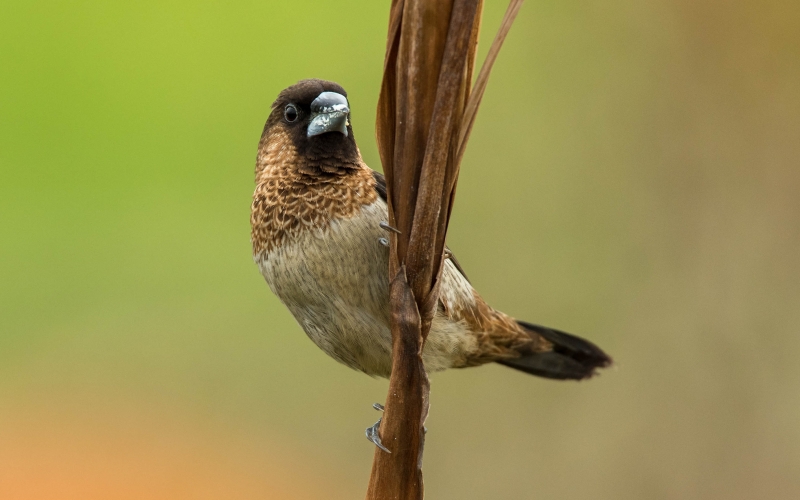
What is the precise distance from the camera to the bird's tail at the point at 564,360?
10.2 ft

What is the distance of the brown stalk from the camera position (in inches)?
47.6

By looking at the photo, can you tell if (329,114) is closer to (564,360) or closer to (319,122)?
(319,122)

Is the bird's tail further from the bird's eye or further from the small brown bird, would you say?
the bird's eye

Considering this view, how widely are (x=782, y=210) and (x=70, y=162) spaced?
3.83 meters

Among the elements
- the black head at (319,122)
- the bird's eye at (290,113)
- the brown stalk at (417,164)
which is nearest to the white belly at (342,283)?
the black head at (319,122)

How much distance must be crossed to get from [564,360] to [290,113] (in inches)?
56.6

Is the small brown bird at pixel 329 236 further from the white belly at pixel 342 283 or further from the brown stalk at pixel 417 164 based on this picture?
the brown stalk at pixel 417 164

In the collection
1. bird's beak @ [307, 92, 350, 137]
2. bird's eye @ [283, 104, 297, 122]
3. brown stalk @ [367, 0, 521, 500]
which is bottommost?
brown stalk @ [367, 0, 521, 500]

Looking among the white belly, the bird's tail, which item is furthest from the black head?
the bird's tail

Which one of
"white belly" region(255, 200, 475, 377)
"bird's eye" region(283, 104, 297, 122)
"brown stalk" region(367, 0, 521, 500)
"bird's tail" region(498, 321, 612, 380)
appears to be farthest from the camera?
"bird's tail" region(498, 321, 612, 380)

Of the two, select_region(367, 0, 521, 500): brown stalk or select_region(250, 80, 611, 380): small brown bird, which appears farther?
select_region(250, 80, 611, 380): small brown bird

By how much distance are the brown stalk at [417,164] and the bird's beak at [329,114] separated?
928mm

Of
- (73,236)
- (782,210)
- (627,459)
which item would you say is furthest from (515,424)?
(73,236)

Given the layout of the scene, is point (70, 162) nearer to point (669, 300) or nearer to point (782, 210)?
point (669, 300)
